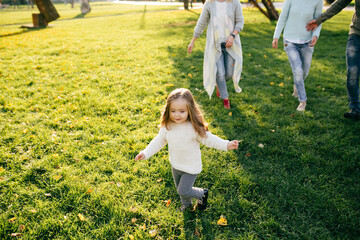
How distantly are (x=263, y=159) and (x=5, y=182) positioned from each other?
322 centimetres

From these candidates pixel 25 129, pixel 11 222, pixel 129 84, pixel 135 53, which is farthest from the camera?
pixel 135 53

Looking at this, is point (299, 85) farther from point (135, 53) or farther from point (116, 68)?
point (135, 53)

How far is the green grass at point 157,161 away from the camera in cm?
240

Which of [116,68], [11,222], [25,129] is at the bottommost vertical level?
[11,222]

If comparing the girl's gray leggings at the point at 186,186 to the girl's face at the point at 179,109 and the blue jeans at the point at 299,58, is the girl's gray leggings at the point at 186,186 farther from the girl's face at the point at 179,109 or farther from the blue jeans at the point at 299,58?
the blue jeans at the point at 299,58

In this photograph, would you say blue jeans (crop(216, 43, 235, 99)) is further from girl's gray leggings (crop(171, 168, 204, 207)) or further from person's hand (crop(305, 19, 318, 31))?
girl's gray leggings (crop(171, 168, 204, 207))

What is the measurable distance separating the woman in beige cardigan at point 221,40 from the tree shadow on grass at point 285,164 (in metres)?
0.59

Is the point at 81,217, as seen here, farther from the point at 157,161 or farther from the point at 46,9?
the point at 46,9

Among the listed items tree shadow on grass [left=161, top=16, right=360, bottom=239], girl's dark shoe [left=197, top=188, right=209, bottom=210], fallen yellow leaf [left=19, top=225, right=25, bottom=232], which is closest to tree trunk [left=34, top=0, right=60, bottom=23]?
tree shadow on grass [left=161, top=16, right=360, bottom=239]

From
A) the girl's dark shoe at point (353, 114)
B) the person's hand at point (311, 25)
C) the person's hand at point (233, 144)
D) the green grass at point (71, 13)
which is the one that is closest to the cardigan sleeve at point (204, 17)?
the person's hand at point (311, 25)

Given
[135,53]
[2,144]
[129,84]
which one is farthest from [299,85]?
[135,53]

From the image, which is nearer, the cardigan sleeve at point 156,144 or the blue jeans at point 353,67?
the cardigan sleeve at point 156,144

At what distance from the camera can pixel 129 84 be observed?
223 inches

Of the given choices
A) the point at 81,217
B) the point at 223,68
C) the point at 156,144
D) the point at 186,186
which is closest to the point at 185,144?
the point at 156,144
